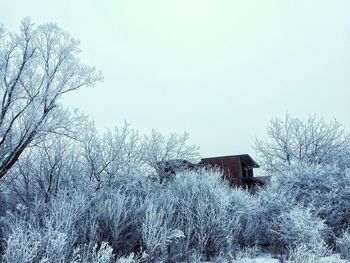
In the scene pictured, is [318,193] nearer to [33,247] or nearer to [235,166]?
[33,247]

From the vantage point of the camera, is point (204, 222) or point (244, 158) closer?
point (204, 222)

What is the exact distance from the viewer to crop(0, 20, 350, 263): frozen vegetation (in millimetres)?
9031

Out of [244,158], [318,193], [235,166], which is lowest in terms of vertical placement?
[318,193]

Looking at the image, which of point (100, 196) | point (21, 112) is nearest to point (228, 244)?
point (100, 196)

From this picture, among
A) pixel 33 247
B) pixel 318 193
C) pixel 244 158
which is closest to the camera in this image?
pixel 33 247

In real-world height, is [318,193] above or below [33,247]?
above

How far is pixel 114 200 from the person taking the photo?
34.4 feet

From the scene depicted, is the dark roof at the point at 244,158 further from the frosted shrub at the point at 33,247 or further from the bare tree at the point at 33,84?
the frosted shrub at the point at 33,247

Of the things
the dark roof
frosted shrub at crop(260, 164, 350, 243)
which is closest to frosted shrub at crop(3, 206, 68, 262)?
frosted shrub at crop(260, 164, 350, 243)

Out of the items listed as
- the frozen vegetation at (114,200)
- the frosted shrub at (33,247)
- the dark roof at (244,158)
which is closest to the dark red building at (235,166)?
the dark roof at (244,158)

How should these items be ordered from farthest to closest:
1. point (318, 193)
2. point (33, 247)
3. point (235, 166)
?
point (235, 166), point (318, 193), point (33, 247)

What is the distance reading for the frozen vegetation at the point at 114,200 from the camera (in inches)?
356

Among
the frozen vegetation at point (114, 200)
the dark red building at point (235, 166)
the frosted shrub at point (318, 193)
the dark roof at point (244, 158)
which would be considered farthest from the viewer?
the dark roof at point (244, 158)

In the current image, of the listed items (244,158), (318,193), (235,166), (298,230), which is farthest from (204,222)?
(244,158)
